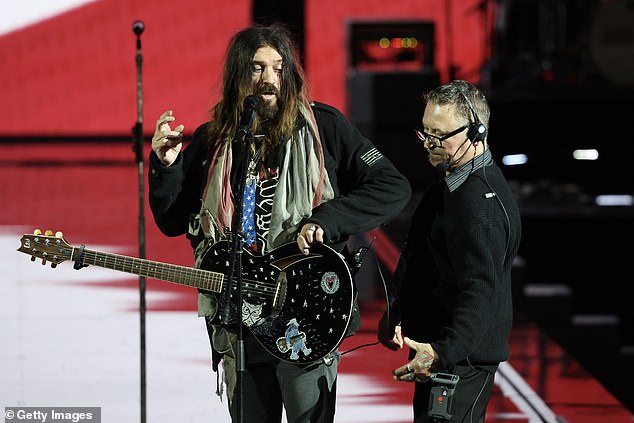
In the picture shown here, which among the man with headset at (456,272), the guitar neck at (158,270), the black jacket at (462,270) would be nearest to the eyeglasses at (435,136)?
the man with headset at (456,272)

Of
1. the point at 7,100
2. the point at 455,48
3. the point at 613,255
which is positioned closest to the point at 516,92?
the point at 613,255

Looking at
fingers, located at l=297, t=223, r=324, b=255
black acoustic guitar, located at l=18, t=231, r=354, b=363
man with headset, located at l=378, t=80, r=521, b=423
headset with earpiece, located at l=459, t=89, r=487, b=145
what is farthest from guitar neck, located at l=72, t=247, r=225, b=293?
headset with earpiece, located at l=459, t=89, r=487, b=145

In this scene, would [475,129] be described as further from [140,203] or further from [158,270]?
[140,203]

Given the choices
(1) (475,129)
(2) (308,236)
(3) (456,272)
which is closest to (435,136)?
(1) (475,129)

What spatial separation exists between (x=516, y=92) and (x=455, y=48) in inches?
150

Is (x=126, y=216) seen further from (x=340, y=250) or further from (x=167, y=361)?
(x=340, y=250)

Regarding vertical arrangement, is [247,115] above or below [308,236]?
above

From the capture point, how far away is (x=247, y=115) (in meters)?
2.74

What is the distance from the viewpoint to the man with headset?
250cm

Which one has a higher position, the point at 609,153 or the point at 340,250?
the point at 609,153

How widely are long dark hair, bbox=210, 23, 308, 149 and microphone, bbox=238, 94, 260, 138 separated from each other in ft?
0.49

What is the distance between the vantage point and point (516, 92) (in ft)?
27.0

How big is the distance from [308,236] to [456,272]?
46 centimetres

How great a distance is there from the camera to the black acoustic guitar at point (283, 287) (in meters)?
2.86
